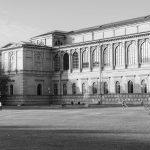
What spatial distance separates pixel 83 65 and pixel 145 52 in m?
20.0

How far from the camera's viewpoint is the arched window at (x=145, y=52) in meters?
96.6

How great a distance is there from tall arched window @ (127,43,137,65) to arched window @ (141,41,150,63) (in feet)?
6.65

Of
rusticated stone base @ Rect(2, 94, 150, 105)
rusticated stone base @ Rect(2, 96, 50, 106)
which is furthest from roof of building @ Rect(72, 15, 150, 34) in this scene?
rusticated stone base @ Rect(2, 96, 50, 106)

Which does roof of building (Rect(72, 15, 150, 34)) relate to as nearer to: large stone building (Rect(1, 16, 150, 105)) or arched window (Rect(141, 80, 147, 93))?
large stone building (Rect(1, 16, 150, 105))

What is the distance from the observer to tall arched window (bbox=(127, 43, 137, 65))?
99.5m

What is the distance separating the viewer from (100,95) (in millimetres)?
104750

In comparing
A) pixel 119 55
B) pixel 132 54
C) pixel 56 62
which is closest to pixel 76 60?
pixel 56 62

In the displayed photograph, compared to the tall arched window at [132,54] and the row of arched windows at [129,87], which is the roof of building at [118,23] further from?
the row of arched windows at [129,87]

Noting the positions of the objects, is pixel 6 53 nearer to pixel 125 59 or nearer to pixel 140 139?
pixel 125 59

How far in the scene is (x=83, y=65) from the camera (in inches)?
4405

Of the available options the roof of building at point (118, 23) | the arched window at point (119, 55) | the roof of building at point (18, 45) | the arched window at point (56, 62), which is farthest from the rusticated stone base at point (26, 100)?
the arched window at point (119, 55)

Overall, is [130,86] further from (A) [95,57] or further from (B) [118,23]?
(B) [118,23]

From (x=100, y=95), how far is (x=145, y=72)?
44.0 feet

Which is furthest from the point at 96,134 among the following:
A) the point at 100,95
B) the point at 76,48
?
the point at 76,48
